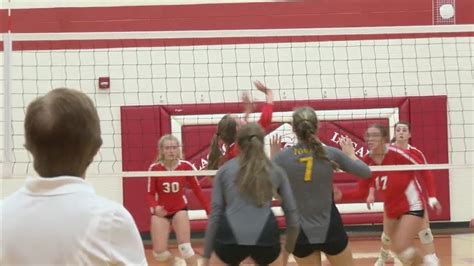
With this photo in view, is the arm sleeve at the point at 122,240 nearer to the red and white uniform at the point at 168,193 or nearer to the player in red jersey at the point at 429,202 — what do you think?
the player in red jersey at the point at 429,202

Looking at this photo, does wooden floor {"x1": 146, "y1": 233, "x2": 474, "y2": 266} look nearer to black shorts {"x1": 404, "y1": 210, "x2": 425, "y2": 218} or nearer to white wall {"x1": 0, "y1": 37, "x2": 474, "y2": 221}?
white wall {"x1": 0, "y1": 37, "x2": 474, "y2": 221}

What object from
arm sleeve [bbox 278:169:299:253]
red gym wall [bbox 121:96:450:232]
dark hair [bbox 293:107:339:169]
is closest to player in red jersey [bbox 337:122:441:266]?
dark hair [bbox 293:107:339:169]

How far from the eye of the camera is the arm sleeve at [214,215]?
454 cm

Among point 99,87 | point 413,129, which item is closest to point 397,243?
point 413,129

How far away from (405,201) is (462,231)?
4.61m

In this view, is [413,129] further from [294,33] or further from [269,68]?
[294,33]

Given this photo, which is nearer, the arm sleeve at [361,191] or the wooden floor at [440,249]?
the arm sleeve at [361,191]

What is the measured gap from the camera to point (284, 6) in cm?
994

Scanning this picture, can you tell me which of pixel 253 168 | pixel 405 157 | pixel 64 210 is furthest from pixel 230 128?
pixel 64 210

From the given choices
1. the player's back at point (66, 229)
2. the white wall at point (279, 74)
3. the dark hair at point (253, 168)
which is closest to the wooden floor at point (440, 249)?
the white wall at point (279, 74)

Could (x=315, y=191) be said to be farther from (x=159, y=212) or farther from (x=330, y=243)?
(x=159, y=212)

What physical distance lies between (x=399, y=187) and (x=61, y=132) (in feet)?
16.1

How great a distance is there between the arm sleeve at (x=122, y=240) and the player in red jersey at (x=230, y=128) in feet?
11.9

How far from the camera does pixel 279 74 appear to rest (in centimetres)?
1003
